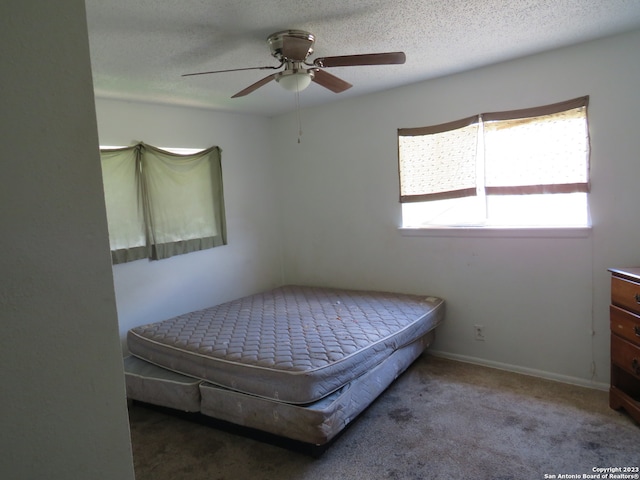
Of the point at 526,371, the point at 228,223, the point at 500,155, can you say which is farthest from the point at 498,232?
the point at 228,223

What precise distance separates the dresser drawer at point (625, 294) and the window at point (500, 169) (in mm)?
581

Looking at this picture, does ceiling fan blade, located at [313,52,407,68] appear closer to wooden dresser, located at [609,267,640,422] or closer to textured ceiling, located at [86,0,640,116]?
textured ceiling, located at [86,0,640,116]

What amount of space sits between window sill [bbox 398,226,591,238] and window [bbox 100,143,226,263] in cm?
193

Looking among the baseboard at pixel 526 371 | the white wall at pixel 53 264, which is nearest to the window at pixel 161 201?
the baseboard at pixel 526 371

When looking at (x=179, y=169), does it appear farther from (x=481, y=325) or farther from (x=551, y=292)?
(x=551, y=292)

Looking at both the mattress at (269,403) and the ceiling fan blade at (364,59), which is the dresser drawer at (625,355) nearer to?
the mattress at (269,403)

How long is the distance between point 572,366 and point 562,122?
1.78m

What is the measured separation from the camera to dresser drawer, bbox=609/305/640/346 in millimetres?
2259

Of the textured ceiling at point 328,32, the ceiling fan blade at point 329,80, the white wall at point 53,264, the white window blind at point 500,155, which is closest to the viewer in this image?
the white wall at point 53,264

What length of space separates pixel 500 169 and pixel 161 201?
2923 millimetres

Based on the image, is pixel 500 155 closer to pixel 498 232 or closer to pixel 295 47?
pixel 498 232

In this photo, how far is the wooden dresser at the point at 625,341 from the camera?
2.27m

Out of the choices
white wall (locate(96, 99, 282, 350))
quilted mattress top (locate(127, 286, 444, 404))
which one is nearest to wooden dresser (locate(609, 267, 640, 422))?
quilted mattress top (locate(127, 286, 444, 404))

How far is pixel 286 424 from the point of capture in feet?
7.08
